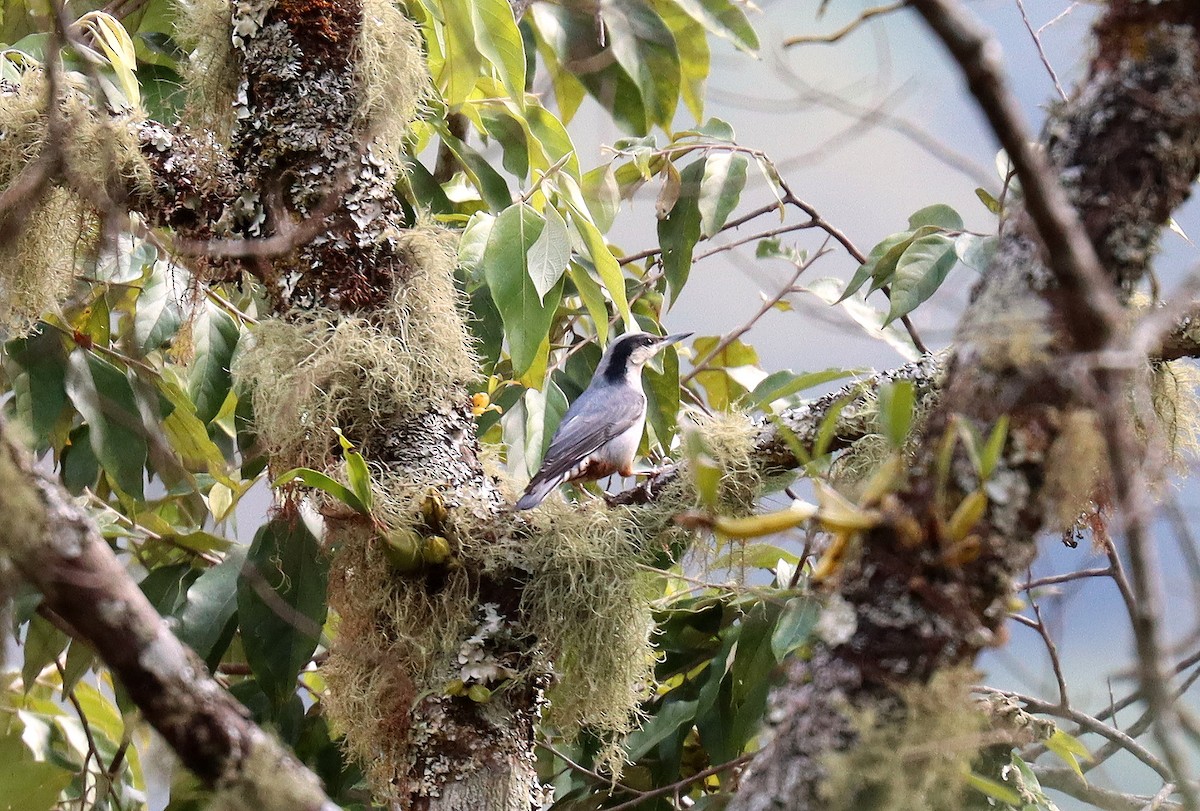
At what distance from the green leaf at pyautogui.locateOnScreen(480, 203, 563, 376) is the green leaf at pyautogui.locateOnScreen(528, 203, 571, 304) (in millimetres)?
20

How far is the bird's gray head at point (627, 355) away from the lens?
3.07 meters

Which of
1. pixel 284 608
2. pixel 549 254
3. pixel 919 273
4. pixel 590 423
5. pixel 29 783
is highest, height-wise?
pixel 919 273

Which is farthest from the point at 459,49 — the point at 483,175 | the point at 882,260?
the point at 882,260

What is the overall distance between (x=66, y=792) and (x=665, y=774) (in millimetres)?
1588

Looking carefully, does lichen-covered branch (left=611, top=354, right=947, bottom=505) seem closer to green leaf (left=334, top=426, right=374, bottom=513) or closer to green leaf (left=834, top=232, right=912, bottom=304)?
green leaf (left=834, top=232, right=912, bottom=304)

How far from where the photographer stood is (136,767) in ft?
10.4

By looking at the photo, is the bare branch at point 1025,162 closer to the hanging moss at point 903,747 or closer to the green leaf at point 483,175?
the hanging moss at point 903,747

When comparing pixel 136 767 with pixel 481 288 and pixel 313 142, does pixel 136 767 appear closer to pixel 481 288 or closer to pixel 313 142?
pixel 481 288

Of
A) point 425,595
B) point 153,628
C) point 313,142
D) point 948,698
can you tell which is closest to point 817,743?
point 948,698

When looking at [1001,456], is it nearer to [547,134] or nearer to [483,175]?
[547,134]

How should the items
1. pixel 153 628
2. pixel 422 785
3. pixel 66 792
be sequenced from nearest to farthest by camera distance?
pixel 153 628
pixel 422 785
pixel 66 792

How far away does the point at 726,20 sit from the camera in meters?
2.79

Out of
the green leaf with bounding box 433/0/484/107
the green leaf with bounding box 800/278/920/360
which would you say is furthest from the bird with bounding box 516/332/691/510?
the green leaf with bounding box 433/0/484/107

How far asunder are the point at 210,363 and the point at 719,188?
1.12 meters
